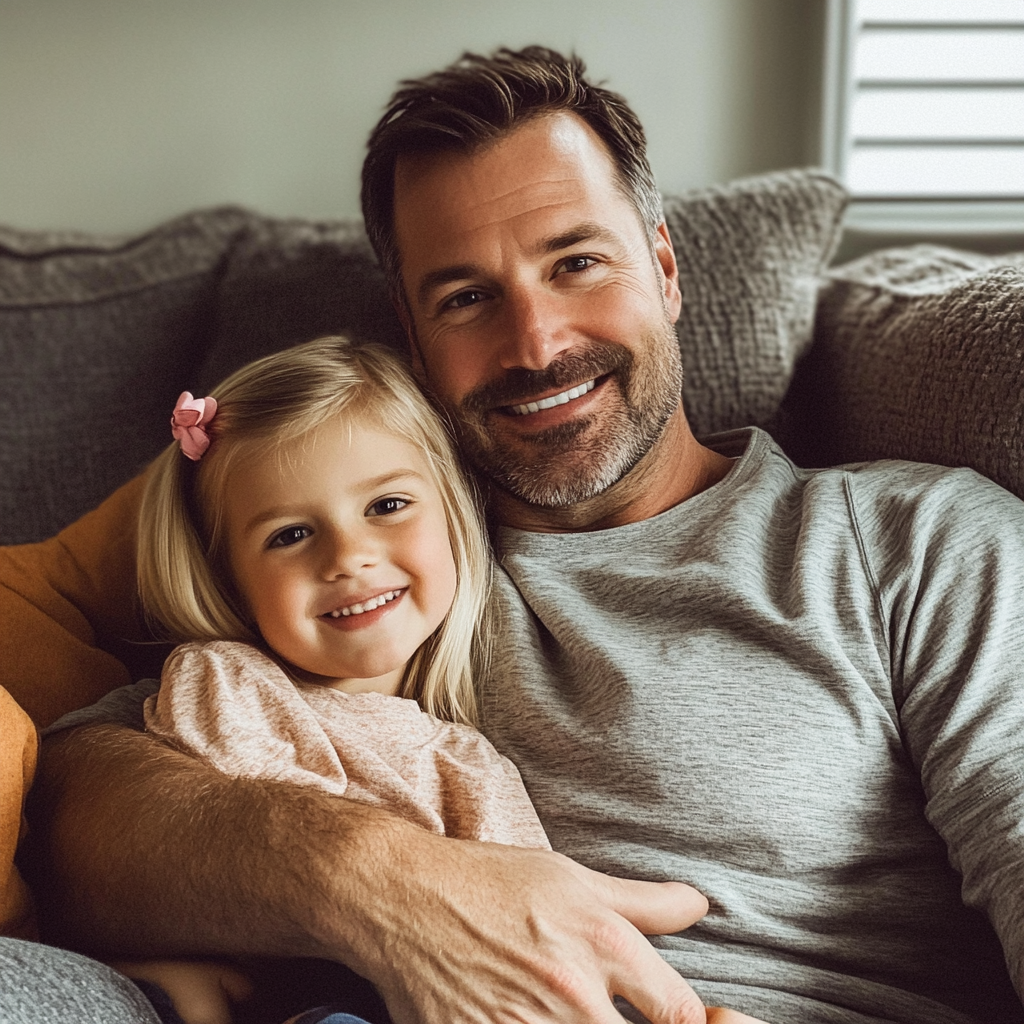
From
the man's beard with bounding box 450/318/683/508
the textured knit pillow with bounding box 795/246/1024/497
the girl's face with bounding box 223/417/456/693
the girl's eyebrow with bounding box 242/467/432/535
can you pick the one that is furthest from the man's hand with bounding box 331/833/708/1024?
the textured knit pillow with bounding box 795/246/1024/497

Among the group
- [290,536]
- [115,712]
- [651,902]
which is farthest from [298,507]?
[651,902]

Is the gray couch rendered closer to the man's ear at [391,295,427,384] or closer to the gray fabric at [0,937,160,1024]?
the man's ear at [391,295,427,384]

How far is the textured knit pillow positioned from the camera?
117 centimetres

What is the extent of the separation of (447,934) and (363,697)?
0.33 m

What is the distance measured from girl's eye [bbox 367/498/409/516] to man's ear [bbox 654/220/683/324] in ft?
1.56

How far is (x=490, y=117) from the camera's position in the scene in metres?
1.26

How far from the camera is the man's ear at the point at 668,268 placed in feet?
4.56

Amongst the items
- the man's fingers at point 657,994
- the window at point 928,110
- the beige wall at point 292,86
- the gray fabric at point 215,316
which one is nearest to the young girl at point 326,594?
the man's fingers at point 657,994

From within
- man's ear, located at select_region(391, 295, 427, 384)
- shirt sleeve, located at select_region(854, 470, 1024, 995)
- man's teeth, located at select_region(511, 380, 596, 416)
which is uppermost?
man's ear, located at select_region(391, 295, 427, 384)

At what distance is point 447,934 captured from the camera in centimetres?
87

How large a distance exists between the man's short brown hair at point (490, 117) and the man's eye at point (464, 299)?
126mm

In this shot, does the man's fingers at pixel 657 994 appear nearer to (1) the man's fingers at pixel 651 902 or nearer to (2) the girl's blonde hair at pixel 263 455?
(1) the man's fingers at pixel 651 902

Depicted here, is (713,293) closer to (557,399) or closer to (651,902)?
(557,399)

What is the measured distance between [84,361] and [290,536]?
66 cm
